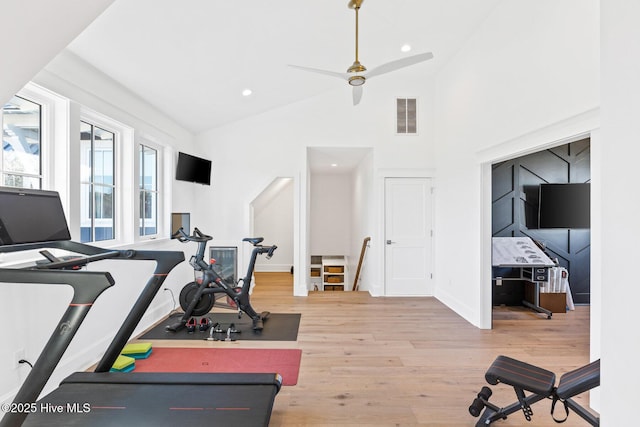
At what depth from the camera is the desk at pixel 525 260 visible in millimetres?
4488

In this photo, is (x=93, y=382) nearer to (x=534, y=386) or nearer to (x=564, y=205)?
(x=534, y=386)

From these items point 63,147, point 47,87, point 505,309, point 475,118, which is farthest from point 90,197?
point 505,309

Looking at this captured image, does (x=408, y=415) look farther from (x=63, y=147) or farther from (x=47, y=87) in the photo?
(x=47, y=87)

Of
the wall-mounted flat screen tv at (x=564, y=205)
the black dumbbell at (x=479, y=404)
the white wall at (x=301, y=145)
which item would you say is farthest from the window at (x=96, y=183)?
the wall-mounted flat screen tv at (x=564, y=205)

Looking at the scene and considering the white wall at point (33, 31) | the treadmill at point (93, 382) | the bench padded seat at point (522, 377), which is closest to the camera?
the white wall at point (33, 31)

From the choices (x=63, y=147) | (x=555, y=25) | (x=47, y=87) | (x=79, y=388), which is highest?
(x=555, y=25)

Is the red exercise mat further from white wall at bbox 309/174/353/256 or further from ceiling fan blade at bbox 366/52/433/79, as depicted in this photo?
white wall at bbox 309/174/353/256

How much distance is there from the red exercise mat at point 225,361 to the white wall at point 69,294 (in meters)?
0.52

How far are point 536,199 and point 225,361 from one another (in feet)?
16.2

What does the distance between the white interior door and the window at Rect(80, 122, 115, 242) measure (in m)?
3.95

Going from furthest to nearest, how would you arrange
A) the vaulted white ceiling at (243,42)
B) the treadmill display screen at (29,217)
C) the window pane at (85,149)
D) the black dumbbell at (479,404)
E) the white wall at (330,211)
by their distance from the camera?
the white wall at (330,211)
the window pane at (85,149)
the vaulted white ceiling at (243,42)
the black dumbbell at (479,404)
the treadmill display screen at (29,217)

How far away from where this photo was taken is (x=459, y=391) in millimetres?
2594

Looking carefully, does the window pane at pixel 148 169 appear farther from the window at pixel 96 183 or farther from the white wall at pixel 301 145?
the white wall at pixel 301 145

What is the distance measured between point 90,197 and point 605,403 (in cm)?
400
